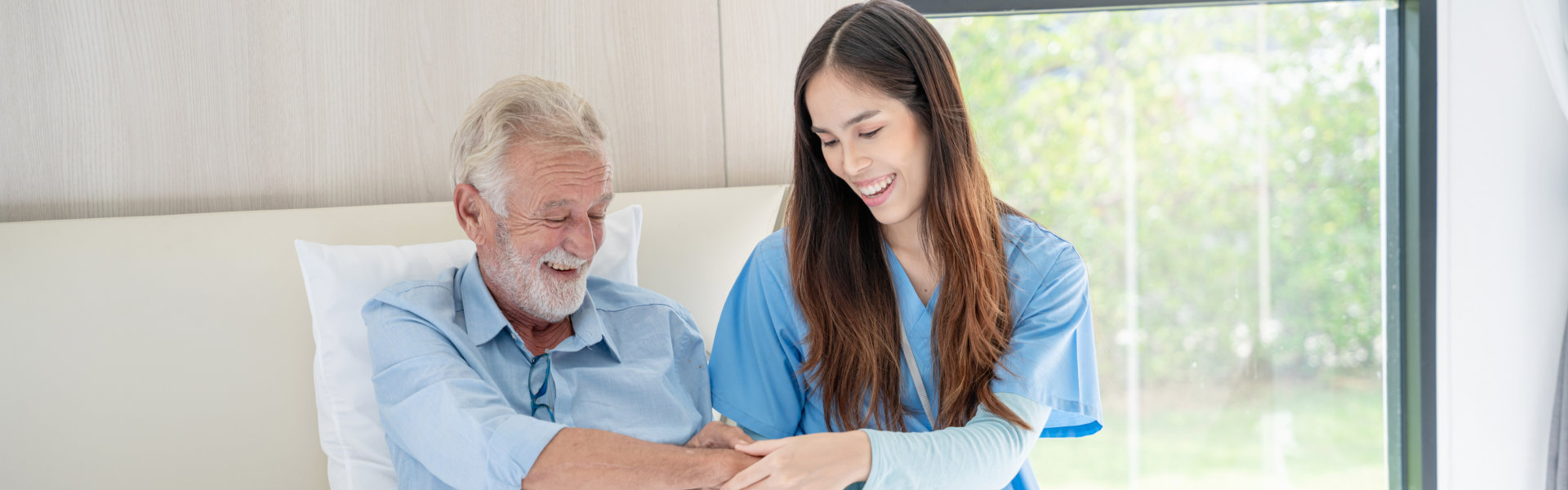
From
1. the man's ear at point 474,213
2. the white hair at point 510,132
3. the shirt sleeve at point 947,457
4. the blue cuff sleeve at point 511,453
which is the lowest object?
the shirt sleeve at point 947,457

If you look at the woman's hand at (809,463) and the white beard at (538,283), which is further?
the white beard at (538,283)

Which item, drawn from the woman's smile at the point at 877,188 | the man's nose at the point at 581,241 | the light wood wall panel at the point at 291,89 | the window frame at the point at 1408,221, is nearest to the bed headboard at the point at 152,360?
the light wood wall panel at the point at 291,89

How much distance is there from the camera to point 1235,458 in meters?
2.43

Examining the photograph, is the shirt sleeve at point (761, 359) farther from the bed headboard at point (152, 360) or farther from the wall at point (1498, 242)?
the wall at point (1498, 242)

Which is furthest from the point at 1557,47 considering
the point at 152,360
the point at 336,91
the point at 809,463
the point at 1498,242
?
the point at 152,360

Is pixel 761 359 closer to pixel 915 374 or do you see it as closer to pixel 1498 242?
pixel 915 374

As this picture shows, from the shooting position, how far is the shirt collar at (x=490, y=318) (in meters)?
1.19

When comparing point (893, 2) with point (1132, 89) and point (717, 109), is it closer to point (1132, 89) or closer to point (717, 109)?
point (717, 109)

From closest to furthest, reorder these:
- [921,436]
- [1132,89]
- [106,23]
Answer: [921,436]
[106,23]
[1132,89]

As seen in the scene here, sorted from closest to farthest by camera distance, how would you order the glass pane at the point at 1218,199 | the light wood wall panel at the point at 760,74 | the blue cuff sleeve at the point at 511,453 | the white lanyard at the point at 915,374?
the blue cuff sleeve at the point at 511,453 < the white lanyard at the point at 915,374 < the light wood wall panel at the point at 760,74 < the glass pane at the point at 1218,199

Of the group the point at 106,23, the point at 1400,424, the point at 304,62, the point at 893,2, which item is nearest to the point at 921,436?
the point at 893,2

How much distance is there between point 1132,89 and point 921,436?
1.59m

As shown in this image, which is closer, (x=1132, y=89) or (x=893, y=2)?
(x=893, y=2)

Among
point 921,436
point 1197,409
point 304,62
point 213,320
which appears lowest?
point 1197,409
